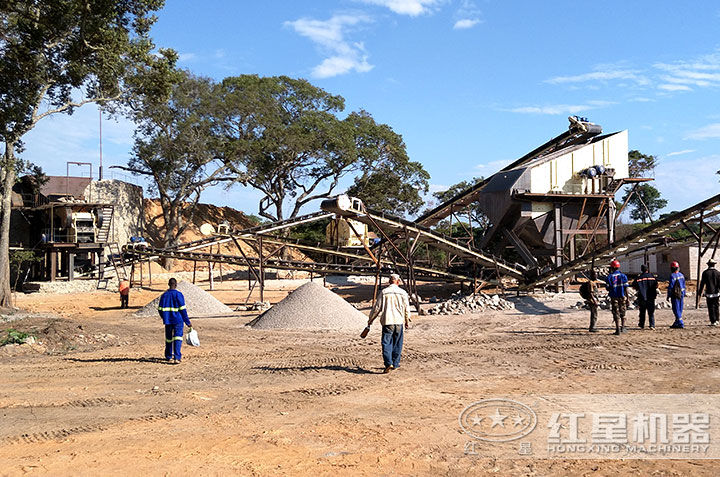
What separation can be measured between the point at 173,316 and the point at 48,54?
1486 centimetres

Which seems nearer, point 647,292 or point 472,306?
point 647,292

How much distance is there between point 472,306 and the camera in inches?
763

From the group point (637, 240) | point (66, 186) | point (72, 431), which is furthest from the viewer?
point (66, 186)

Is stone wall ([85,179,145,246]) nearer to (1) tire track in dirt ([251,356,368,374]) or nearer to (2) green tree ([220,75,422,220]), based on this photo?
(2) green tree ([220,75,422,220])

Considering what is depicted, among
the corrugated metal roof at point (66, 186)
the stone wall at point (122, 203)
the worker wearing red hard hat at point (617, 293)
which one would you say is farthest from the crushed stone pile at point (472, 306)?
the stone wall at point (122, 203)

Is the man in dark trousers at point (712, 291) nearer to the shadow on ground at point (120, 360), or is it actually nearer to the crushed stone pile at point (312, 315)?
the crushed stone pile at point (312, 315)

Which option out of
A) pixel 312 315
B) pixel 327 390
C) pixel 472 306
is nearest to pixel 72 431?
pixel 327 390

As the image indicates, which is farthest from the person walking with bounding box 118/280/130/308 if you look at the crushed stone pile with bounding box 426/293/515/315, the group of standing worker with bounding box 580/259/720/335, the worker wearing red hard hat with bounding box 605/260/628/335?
the worker wearing red hard hat with bounding box 605/260/628/335

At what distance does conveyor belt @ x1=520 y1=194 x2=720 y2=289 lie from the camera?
1659 centimetres

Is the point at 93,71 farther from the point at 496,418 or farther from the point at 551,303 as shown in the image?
the point at 496,418

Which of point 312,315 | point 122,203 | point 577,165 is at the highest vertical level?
point 122,203

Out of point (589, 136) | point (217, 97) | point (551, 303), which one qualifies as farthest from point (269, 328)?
point (217, 97)

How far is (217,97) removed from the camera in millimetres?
39312

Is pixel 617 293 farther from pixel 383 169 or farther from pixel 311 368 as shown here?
pixel 383 169
